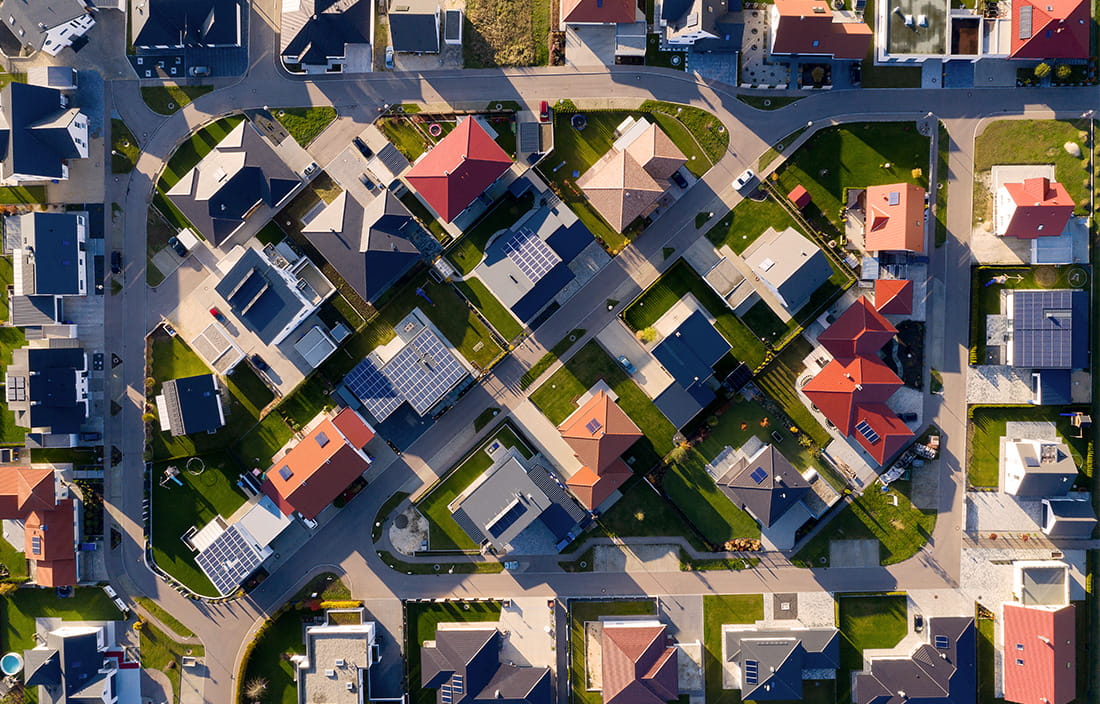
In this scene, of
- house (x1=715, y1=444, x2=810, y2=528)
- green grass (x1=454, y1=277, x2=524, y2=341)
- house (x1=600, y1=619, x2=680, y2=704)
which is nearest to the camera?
house (x1=715, y1=444, x2=810, y2=528)

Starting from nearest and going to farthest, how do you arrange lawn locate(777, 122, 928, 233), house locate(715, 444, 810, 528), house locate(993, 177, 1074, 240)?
house locate(993, 177, 1074, 240)
house locate(715, 444, 810, 528)
lawn locate(777, 122, 928, 233)

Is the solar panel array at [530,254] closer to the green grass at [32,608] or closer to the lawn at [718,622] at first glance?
the lawn at [718,622]

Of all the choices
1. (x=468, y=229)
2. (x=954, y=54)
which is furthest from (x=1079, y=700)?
(x=468, y=229)

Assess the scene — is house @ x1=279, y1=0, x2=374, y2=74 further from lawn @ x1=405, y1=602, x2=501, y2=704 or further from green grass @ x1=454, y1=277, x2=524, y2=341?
lawn @ x1=405, y1=602, x2=501, y2=704

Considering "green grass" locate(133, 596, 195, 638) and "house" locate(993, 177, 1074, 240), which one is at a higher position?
"house" locate(993, 177, 1074, 240)

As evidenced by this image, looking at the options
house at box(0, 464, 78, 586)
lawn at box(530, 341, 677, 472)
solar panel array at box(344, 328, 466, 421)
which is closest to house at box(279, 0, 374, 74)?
solar panel array at box(344, 328, 466, 421)

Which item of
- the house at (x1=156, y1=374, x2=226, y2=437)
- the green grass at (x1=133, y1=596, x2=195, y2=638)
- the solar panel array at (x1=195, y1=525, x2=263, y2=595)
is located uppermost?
the house at (x1=156, y1=374, x2=226, y2=437)

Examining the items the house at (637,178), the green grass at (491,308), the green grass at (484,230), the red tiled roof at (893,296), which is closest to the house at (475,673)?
the green grass at (491,308)
